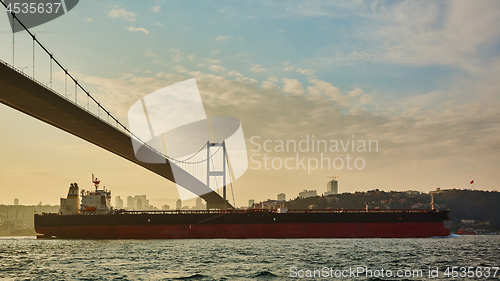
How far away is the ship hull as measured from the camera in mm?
41312

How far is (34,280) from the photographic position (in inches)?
678

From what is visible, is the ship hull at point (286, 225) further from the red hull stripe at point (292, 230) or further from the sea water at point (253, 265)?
the sea water at point (253, 265)

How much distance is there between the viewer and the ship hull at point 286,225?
136 feet

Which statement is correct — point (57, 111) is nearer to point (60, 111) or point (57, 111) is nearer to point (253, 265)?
point (60, 111)

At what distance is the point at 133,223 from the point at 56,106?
17343mm

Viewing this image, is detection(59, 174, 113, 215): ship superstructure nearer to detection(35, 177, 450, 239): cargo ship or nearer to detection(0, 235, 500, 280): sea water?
detection(35, 177, 450, 239): cargo ship

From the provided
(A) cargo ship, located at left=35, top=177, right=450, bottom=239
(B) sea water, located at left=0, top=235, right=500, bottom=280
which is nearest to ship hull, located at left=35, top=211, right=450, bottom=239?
(A) cargo ship, located at left=35, top=177, right=450, bottom=239

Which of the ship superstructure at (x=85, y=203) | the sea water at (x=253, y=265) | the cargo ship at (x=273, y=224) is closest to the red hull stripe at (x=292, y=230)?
the cargo ship at (x=273, y=224)

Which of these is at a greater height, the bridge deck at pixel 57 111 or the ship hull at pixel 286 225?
the bridge deck at pixel 57 111

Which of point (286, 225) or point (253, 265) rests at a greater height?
point (253, 265)

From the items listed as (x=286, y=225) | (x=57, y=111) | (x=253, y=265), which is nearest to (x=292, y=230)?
(x=286, y=225)

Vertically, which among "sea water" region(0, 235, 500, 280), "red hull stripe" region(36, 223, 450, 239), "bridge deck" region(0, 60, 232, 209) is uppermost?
"bridge deck" region(0, 60, 232, 209)

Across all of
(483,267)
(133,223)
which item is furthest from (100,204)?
(483,267)

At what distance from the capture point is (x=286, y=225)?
41281mm
